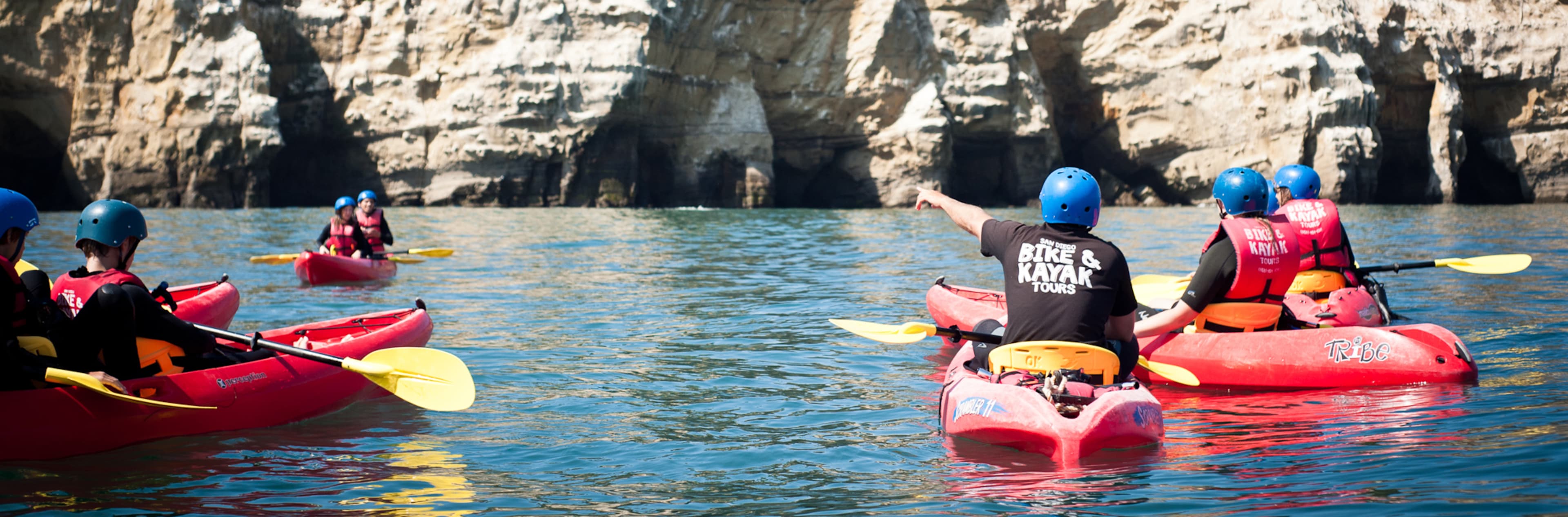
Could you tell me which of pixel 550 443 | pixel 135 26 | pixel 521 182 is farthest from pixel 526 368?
pixel 135 26

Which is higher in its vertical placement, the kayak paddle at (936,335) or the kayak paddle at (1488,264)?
the kayak paddle at (1488,264)

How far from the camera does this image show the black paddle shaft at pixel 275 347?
219 inches

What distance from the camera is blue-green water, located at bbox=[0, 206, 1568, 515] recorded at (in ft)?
13.5

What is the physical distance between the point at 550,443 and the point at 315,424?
1486 millimetres

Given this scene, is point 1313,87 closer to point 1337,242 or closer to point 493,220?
point 493,220

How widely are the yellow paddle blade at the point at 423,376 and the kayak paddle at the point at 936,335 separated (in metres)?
2.06

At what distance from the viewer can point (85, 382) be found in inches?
190

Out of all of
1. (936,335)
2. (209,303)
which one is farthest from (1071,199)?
(209,303)

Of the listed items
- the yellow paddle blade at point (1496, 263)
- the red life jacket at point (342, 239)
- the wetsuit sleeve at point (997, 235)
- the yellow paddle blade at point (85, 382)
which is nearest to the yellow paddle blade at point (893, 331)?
the wetsuit sleeve at point (997, 235)

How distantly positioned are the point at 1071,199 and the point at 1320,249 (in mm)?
3900

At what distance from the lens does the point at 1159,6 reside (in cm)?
3753

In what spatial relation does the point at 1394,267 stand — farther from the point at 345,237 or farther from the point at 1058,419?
the point at 345,237

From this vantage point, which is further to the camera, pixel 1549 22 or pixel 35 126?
pixel 1549 22

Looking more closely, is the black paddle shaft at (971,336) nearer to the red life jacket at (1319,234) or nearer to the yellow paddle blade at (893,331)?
the yellow paddle blade at (893,331)
